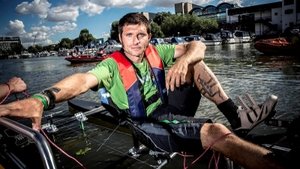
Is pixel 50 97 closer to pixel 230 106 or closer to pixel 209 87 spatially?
pixel 209 87

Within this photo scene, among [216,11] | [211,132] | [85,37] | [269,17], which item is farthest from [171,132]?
[85,37]

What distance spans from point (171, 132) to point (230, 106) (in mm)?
933

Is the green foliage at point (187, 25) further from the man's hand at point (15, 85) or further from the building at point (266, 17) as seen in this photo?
the man's hand at point (15, 85)

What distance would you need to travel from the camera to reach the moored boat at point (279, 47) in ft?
75.0

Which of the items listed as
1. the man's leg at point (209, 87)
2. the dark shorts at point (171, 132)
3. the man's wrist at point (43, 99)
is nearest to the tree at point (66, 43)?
the man's leg at point (209, 87)

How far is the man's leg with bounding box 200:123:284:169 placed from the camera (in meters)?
1.94

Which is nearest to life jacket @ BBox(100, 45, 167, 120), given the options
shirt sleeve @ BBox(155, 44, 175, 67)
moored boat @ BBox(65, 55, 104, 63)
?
shirt sleeve @ BBox(155, 44, 175, 67)

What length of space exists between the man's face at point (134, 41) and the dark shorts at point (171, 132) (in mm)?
747

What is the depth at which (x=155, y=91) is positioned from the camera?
309cm

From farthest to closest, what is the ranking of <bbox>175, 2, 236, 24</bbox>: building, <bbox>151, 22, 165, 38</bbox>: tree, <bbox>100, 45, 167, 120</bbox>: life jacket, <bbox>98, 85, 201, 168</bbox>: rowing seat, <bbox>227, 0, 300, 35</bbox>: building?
<bbox>175, 2, 236, 24</bbox>: building < <bbox>151, 22, 165, 38</bbox>: tree < <bbox>227, 0, 300, 35</bbox>: building < <bbox>100, 45, 167, 120</bbox>: life jacket < <bbox>98, 85, 201, 168</bbox>: rowing seat

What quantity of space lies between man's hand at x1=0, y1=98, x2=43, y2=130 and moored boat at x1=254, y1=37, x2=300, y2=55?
81.8 ft

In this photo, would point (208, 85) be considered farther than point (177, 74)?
Yes

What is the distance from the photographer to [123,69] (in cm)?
296

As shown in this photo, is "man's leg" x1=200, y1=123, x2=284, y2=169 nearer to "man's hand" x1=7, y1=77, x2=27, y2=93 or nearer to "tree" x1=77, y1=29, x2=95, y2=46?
"man's hand" x1=7, y1=77, x2=27, y2=93
